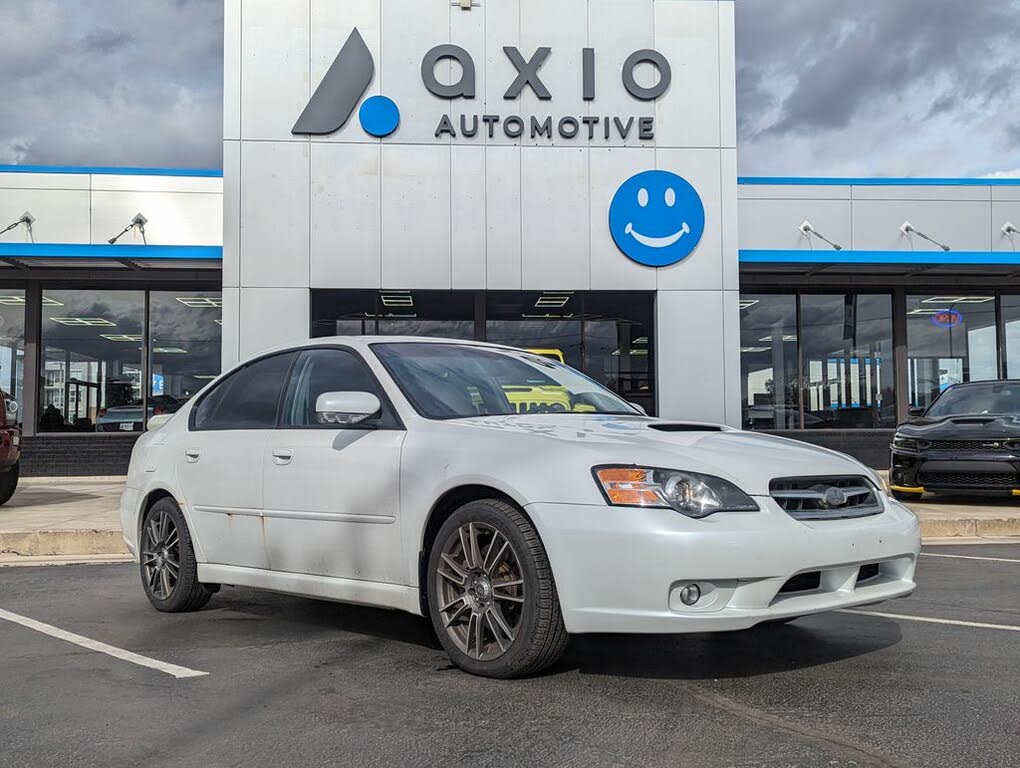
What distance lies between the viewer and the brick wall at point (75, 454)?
17000 mm

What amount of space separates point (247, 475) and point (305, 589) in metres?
0.72

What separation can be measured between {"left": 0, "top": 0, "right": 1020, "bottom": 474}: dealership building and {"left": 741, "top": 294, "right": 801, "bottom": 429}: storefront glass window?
4.65ft

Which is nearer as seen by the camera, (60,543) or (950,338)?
(60,543)

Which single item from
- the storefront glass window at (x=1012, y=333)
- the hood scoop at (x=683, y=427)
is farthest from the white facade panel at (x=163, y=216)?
the storefront glass window at (x=1012, y=333)

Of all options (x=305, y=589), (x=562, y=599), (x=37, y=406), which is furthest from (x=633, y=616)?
(x=37, y=406)

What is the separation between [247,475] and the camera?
5.27 metres

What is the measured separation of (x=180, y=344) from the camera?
17.5 metres

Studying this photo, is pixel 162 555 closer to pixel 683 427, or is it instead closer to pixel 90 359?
pixel 683 427

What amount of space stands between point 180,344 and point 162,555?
40.6ft

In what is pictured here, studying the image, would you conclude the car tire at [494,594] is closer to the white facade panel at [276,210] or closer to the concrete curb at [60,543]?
the concrete curb at [60,543]

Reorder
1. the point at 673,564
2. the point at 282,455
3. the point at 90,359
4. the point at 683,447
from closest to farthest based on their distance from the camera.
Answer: the point at 673,564 → the point at 683,447 → the point at 282,455 → the point at 90,359

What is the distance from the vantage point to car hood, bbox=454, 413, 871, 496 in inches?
157

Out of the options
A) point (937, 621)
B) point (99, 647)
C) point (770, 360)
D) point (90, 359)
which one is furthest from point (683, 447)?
point (90, 359)

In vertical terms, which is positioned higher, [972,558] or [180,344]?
[180,344]
